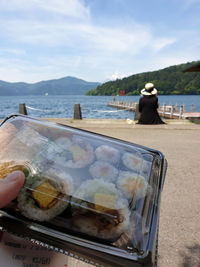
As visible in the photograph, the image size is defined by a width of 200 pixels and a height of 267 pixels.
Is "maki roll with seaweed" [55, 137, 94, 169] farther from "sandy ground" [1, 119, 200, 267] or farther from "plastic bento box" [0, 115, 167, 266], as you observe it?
"sandy ground" [1, 119, 200, 267]

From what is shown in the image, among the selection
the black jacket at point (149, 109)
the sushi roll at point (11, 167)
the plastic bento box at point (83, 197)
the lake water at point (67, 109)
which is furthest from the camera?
the lake water at point (67, 109)

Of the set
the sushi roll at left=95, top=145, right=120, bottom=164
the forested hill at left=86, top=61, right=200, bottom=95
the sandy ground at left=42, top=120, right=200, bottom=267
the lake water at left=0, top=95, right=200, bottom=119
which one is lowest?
the lake water at left=0, top=95, right=200, bottom=119

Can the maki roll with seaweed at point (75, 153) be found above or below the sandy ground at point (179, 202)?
above

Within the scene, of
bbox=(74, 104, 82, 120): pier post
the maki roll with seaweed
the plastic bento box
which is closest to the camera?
the plastic bento box

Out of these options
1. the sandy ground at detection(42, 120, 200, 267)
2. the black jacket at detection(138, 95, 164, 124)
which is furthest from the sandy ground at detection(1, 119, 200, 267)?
the black jacket at detection(138, 95, 164, 124)

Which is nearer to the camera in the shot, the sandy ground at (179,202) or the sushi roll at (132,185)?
the sushi roll at (132,185)

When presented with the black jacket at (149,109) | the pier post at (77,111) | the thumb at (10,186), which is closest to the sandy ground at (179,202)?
the thumb at (10,186)

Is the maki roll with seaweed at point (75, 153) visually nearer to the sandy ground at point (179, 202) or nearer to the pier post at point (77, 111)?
the sandy ground at point (179, 202)
